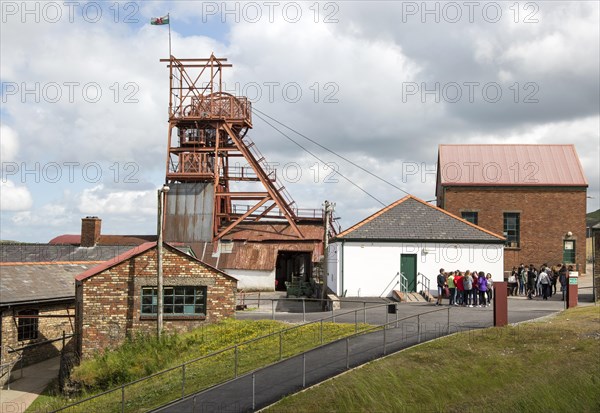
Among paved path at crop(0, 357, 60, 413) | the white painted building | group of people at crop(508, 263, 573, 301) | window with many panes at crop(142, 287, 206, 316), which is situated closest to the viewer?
paved path at crop(0, 357, 60, 413)

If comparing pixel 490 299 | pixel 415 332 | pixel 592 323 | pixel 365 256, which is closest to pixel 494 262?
pixel 490 299

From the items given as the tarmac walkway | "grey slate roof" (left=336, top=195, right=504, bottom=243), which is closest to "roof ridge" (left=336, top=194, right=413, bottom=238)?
"grey slate roof" (left=336, top=195, right=504, bottom=243)

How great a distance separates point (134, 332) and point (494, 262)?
16959 millimetres

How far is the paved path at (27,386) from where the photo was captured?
22.9 m

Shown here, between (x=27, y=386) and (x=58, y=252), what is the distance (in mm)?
18383

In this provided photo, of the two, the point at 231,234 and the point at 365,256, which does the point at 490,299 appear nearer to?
the point at 365,256

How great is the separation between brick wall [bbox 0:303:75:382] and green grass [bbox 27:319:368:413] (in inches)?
130

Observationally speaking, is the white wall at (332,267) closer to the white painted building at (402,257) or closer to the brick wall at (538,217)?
the white painted building at (402,257)

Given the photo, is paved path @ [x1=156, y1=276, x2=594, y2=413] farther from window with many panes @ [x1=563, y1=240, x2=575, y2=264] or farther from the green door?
window with many panes @ [x1=563, y1=240, x2=575, y2=264]

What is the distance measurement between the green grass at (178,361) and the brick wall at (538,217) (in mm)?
22892

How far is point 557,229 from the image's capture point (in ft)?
139

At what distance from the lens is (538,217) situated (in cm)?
4256

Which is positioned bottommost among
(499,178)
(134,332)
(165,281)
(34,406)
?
(34,406)

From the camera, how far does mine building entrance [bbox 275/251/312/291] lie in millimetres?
45463
